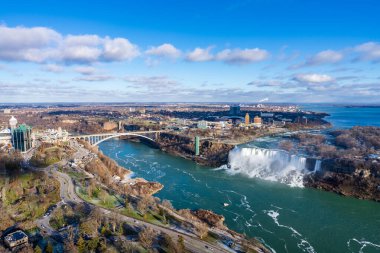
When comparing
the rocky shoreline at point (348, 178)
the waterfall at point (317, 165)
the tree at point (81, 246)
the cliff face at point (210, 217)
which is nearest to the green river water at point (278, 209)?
the cliff face at point (210, 217)

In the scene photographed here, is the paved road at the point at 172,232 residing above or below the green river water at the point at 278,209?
above

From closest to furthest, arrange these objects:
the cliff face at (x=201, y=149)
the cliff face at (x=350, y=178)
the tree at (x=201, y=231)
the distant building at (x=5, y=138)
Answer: the tree at (x=201, y=231) → the cliff face at (x=350, y=178) → the cliff face at (x=201, y=149) → the distant building at (x=5, y=138)

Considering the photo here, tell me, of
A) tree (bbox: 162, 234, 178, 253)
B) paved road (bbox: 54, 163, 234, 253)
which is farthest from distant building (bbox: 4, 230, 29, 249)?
tree (bbox: 162, 234, 178, 253)

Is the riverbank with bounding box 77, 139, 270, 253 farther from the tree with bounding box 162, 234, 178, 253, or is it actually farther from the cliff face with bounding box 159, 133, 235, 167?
the cliff face with bounding box 159, 133, 235, 167

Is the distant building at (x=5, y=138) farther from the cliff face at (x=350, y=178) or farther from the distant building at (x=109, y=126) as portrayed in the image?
the cliff face at (x=350, y=178)

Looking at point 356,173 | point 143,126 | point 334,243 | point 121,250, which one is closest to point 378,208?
point 356,173

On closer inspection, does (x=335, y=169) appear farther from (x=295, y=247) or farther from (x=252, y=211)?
(x=295, y=247)

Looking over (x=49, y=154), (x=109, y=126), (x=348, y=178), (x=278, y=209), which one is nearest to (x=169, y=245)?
(x=278, y=209)

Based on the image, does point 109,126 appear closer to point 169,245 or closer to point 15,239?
point 15,239
